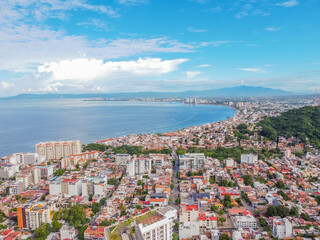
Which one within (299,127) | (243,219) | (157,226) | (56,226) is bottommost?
(56,226)

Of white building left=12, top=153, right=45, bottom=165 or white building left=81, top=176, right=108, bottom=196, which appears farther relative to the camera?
white building left=12, top=153, right=45, bottom=165

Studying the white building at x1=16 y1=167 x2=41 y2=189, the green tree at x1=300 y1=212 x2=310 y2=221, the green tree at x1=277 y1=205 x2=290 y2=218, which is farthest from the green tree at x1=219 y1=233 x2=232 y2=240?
the white building at x1=16 y1=167 x2=41 y2=189

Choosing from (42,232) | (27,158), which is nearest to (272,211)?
(42,232)

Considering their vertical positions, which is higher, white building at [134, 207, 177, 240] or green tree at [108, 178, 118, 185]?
white building at [134, 207, 177, 240]

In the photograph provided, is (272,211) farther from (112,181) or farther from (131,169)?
(112,181)

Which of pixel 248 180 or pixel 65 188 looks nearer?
pixel 65 188

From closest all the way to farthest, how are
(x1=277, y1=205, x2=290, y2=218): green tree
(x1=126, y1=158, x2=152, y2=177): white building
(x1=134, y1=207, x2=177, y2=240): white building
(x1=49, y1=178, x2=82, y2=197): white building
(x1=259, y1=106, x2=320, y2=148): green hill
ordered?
(x1=134, y1=207, x2=177, y2=240): white building, (x1=277, y1=205, x2=290, y2=218): green tree, (x1=49, y1=178, x2=82, y2=197): white building, (x1=126, y1=158, x2=152, y2=177): white building, (x1=259, y1=106, x2=320, y2=148): green hill

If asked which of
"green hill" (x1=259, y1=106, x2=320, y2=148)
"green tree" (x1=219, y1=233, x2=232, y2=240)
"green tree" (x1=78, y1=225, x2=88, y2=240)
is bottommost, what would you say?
"green tree" (x1=78, y1=225, x2=88, y2=240)

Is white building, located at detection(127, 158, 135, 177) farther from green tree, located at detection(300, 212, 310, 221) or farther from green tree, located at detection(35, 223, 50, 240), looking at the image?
green tree, located at detection(300, 212, 310, 221)

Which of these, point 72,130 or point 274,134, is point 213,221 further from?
point 72,130
